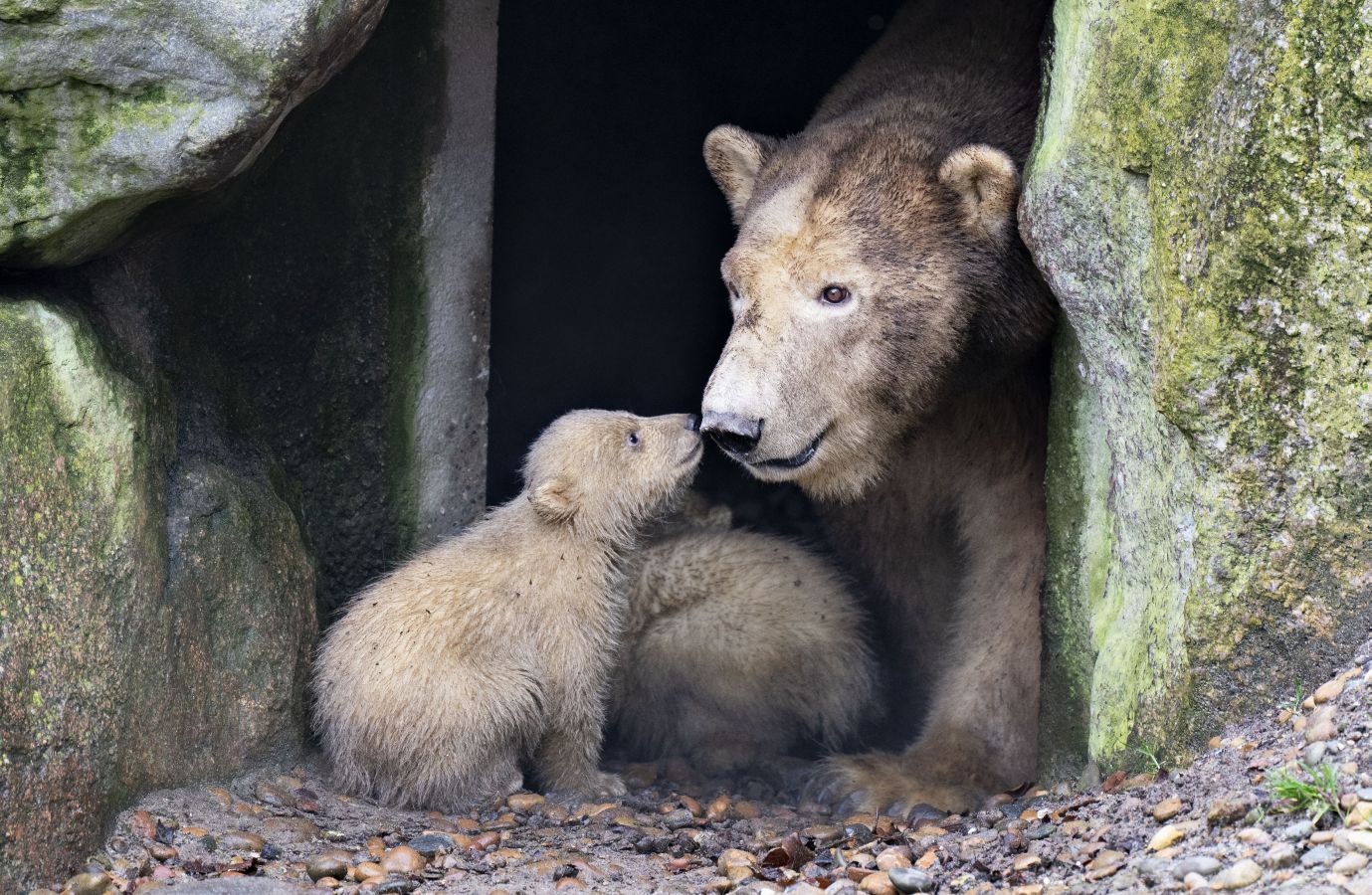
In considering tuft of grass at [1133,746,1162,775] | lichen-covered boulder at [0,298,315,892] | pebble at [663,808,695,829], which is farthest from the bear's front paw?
lichen-covered boulder at [0,298,315,892]

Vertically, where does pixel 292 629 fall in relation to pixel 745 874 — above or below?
above

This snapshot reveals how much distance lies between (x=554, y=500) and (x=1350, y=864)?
8.69 feet

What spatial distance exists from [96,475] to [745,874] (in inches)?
75.7

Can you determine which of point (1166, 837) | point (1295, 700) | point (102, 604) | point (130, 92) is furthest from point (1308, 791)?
point (130, 92)

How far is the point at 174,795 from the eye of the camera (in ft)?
12.7

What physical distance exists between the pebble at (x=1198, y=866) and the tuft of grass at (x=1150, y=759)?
2.10 ft

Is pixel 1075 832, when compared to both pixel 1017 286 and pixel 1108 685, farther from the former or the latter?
pixel 1017 286

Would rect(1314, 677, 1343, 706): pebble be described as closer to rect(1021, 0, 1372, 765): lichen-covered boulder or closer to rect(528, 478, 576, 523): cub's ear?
rect(1021, 0, 1372, 765): lichen-covered boulder

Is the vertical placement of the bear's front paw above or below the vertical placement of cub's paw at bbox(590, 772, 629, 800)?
above

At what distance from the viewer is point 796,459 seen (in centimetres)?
417

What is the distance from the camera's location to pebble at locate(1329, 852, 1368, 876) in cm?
242

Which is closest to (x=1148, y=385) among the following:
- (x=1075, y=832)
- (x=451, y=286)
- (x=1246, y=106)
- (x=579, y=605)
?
(x=1246, y=106)

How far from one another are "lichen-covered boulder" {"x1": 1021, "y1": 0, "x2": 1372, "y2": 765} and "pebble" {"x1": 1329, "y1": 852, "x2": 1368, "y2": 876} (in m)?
0.74

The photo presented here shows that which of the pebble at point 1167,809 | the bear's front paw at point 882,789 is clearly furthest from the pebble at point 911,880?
the bear's front paw at point 882,789
